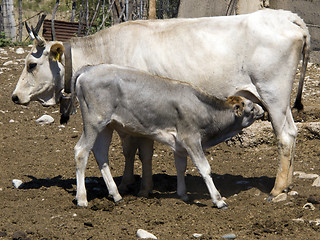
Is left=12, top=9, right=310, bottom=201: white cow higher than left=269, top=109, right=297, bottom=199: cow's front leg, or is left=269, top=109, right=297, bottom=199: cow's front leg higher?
left=12, top=9, right=310, bottom=201: white cow

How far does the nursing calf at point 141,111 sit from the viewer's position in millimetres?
6520

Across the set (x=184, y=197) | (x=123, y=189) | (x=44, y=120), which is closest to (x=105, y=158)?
(x=123, y=189)

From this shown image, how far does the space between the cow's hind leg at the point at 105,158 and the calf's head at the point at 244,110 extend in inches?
57.7

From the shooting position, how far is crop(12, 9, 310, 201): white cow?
6926 mm

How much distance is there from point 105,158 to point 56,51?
1.48 metres

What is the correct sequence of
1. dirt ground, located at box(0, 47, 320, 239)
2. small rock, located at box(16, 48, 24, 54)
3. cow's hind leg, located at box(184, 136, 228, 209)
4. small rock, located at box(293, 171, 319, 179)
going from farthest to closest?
small rock, located at box(16, 48, 24, 54)
small rock, located at box(293, 171, 319, 179)
cow's hind leg, located at box(184, 136, 228, 209)
dirt ground, located at box(0, 47, 320, 239)

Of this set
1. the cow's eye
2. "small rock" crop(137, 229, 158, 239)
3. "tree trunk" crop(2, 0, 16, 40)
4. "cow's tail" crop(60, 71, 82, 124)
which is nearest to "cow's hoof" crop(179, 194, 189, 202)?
"small rock" crop(137, 229, 158, 239)

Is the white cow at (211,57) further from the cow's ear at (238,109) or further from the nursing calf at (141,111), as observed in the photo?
the nursing calf at (141,111)

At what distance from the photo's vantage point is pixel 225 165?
8.33m

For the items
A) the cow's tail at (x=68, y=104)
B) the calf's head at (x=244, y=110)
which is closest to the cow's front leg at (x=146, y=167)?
the cow's tail at (x=68, y=104)

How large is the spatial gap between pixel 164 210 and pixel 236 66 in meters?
1.90

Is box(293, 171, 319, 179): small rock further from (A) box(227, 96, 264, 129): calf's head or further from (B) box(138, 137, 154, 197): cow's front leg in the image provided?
(B) box(138, 137, 154, 197): cow's front leg

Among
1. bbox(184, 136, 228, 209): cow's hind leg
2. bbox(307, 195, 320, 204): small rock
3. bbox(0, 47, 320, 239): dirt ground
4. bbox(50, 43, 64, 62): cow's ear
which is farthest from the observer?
bbox(50, 43, 64, 62): cow's ear

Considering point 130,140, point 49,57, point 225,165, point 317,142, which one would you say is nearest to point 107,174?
point 130,140
